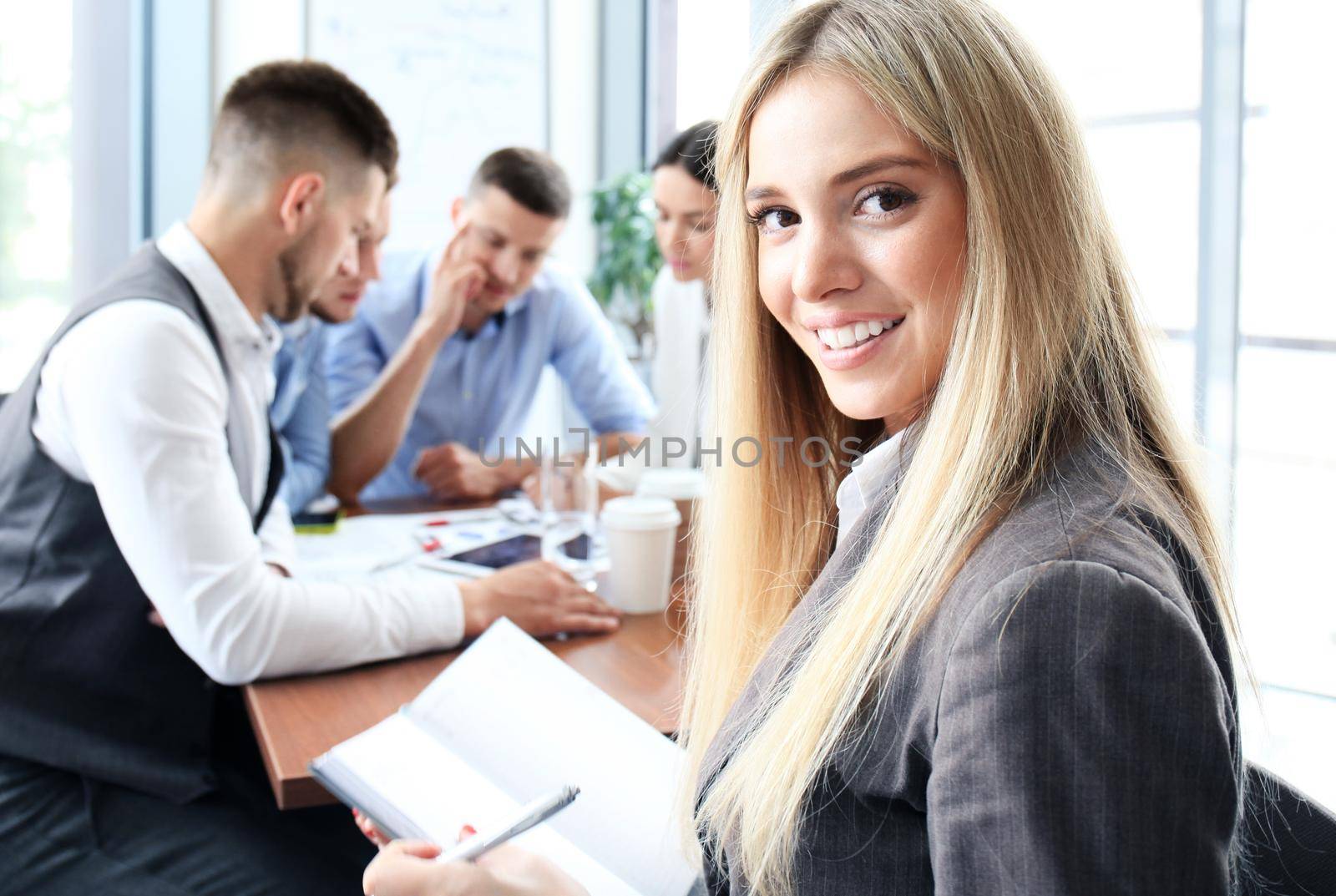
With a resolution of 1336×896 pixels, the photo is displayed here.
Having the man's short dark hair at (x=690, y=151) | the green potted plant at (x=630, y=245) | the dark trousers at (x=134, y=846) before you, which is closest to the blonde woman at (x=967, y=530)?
the dark trousers at (x=134, y=846)

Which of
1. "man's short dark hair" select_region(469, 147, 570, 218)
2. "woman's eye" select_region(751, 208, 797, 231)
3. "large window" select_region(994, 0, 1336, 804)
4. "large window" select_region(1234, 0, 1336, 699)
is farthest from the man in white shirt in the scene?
"large window" select_region(1234, 0, 1336, 699)

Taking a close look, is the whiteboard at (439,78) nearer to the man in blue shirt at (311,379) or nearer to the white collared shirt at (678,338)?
the white collared shirt at (678,338)

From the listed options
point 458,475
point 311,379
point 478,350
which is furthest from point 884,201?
point 478,350

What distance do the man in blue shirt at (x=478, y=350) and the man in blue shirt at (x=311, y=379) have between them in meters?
0.12

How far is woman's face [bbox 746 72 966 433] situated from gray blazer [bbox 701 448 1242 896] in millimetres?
237

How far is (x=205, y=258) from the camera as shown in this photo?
63.4 inches

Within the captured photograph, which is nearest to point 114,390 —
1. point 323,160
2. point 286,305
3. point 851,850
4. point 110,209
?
point 286,305

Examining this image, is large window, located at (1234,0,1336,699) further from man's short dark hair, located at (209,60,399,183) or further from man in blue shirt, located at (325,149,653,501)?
man's short dark hair, located at (209,60,399,183)

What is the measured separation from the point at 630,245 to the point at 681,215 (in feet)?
3.84

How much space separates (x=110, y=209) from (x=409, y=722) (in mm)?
2759

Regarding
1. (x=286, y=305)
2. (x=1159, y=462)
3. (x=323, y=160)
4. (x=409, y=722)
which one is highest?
(x=323, y=160)

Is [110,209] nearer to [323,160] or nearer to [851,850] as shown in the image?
[323,160]

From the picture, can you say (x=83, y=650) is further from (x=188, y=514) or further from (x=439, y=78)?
(x=439, y=78)

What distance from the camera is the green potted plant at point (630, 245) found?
423 cm
